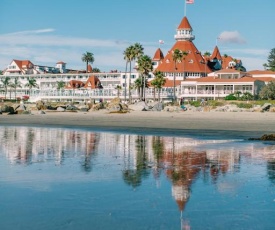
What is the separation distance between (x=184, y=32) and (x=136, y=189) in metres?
125

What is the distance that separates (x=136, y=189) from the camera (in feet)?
35.8

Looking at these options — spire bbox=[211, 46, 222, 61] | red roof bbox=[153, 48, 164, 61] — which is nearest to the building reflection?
red roof bbox=[153, 48, 164, 61]

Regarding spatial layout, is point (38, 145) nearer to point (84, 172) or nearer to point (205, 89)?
point (84, 172)

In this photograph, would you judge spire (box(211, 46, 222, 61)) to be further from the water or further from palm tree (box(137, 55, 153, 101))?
the water

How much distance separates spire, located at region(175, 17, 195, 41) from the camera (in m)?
132

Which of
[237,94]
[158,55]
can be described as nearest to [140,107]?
[237,94]

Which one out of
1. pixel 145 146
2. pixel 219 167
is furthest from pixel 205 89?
pixel 219 167

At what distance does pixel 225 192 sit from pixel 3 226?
498cm

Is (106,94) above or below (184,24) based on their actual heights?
below

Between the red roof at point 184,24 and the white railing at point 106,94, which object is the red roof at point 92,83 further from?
the red roof at point 184,24

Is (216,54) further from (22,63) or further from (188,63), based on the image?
(22,63)

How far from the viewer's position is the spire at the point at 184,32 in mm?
131750

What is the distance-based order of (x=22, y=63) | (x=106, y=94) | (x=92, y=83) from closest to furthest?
1. (x=106, y=94)
2. (x=92, y=83)
3. (x=22, y=63)

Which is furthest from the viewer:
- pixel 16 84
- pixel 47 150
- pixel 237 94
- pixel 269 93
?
pixel 16 84
